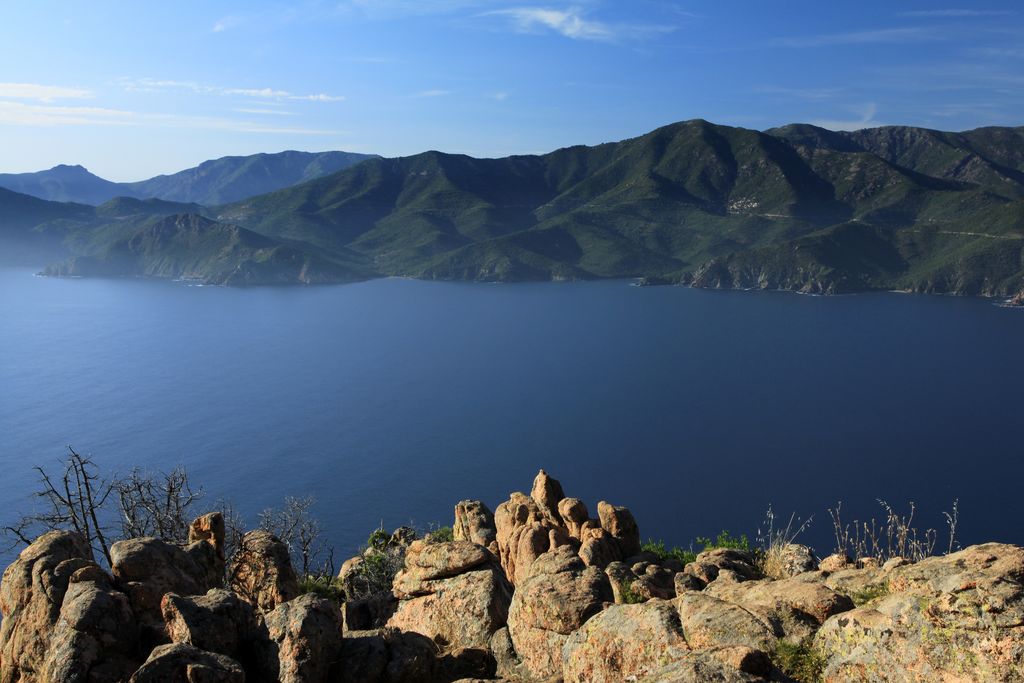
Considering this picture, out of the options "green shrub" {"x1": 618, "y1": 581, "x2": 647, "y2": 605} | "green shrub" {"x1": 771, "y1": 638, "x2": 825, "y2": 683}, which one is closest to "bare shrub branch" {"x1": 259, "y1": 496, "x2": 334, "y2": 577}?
"green shrub" {"x1": 618, "y1": 581, "x2": 647, "y2": 605}

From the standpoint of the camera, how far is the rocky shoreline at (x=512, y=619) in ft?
42.5

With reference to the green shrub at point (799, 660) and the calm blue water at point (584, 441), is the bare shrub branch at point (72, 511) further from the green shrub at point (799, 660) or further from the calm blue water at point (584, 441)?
the calm blue water at point (584, 441)

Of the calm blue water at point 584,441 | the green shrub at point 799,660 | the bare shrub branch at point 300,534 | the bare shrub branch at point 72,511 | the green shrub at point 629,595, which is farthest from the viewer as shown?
the calm blue water at point 584,441

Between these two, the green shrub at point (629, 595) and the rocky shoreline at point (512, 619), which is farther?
the green shrub at point (629, 595)

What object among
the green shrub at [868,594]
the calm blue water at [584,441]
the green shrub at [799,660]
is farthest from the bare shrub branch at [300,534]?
the calm blue water at [584,441]

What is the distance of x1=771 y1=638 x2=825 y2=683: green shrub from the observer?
45.3ft

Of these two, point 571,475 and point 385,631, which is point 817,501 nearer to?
point 571,475

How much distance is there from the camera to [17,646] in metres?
19.5

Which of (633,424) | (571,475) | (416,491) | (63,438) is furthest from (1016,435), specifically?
(63,438)

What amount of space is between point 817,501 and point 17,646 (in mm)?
117326

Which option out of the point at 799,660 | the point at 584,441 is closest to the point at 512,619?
the point at 799,660

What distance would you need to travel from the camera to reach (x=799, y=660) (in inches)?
561

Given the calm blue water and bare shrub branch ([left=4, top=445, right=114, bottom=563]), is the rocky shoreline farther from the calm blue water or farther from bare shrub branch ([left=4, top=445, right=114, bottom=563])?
the calm blue water

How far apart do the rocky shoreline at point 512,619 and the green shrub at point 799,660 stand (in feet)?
0.12
